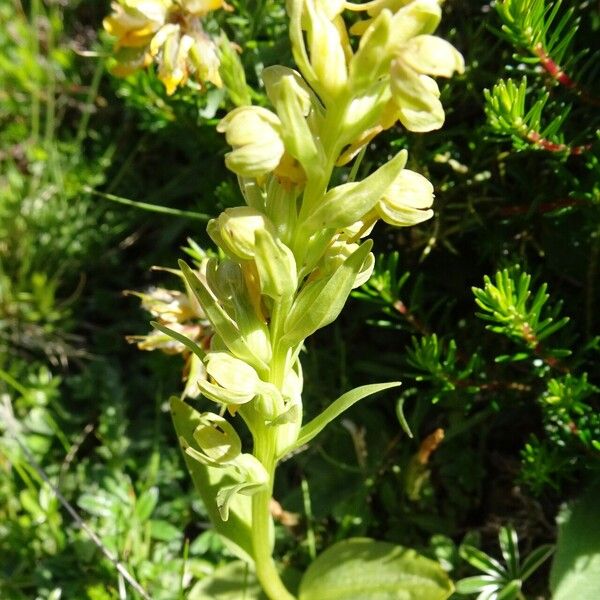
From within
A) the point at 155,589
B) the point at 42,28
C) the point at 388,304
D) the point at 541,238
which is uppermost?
the point at 541,238

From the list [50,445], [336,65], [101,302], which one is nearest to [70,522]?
[50,445]

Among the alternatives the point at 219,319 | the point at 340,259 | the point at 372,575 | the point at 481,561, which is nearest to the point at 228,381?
the point at 219,319

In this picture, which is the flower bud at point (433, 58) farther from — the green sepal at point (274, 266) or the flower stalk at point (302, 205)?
the green sepal at point (274, 266)

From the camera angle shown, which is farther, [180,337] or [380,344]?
[380,344]

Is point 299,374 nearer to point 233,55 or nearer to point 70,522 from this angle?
point 233,55

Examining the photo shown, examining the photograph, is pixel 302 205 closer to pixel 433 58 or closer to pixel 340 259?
pixel 340 259

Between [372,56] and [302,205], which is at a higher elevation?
[372,56]

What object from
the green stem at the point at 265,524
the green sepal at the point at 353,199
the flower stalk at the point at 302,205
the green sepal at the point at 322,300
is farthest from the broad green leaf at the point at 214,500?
the green sepal at the point at 353,199
